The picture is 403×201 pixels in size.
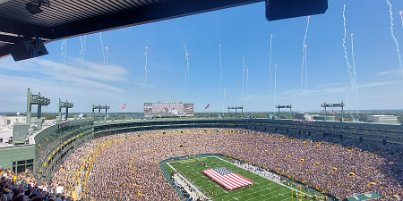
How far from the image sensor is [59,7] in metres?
7.32

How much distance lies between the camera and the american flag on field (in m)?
36.7

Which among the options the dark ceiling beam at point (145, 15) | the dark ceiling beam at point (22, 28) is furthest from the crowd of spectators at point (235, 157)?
the dark ceiling beam at point (145, 15)

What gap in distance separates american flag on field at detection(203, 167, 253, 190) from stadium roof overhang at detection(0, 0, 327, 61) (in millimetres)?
31831

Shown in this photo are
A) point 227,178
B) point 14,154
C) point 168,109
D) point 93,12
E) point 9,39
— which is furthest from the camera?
point 168,109

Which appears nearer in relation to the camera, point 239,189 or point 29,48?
point 29,48

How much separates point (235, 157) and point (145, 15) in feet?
158

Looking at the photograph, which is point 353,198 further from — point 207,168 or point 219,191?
point 207,168

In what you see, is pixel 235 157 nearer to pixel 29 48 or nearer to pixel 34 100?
pixel 34 100

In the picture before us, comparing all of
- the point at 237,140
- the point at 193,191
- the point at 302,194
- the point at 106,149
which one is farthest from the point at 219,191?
the point at 237,140

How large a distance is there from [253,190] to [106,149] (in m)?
30.8

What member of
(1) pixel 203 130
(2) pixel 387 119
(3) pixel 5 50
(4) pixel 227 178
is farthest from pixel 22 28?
(1) pixel 203 130

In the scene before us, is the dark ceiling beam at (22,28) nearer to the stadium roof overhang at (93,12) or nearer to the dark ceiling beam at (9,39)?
the stadium roof overhang at (93,12)

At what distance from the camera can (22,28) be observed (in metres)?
8.60

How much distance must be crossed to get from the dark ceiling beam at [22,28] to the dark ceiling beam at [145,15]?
57 centimetres
